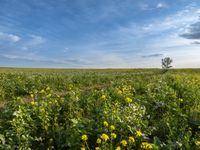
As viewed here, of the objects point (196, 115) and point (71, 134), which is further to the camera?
point (196, 115)

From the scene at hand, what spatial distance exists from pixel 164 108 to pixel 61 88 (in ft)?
32.4

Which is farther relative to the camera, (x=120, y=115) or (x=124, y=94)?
(x=124, y=94)

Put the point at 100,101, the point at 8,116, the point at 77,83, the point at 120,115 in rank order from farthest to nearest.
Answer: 1. the point at 77,83
2. the point at 100,101
3. the point at 8,116
4. the point at 120,115

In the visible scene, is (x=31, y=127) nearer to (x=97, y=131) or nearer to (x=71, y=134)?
(x=71, y=134)

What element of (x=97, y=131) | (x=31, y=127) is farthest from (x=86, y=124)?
(x=31, y=127)

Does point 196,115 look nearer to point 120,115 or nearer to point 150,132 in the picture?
point 150,132

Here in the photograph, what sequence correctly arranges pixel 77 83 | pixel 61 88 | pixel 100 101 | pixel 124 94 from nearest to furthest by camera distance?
pixel 100 101
pixel 124 94
pixel 61 88
pixel 77 83

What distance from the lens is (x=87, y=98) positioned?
27.2 feet

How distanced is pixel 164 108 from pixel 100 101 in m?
1.88

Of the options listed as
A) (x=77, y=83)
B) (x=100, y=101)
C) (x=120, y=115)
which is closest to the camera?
(x=120, y=115)

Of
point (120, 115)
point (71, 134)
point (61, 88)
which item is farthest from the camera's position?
point (61, 88)

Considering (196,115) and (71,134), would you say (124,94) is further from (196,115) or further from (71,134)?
(71,134)

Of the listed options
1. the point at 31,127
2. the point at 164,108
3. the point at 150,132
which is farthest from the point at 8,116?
the point at 164,108

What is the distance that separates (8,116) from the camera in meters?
6.54
